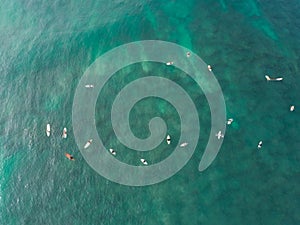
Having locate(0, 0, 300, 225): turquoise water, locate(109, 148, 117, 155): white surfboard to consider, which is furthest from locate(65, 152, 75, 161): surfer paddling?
locate(109, 148, 117, 155): white surfboard

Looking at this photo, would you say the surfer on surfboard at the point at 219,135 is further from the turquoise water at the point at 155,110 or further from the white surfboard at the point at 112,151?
the white surfboard at the point at 112,151

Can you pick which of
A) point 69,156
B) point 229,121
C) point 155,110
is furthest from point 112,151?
point 229,121

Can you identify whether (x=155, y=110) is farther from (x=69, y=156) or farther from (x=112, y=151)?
(x=69, y=156)

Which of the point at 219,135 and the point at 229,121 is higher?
the point at 229,121

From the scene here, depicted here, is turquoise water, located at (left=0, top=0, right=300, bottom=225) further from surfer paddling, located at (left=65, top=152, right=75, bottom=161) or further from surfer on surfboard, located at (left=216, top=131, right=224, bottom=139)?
surfer on surfboard, located at (left=216, top=131, right=224, bottom=139)

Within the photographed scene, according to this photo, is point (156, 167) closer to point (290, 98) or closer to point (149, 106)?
→ point (149, 106)

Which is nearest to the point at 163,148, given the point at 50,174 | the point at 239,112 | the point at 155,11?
the point at 239,112

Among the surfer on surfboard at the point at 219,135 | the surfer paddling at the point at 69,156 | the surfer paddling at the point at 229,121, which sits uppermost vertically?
the surfer paddling at the point at 69,156

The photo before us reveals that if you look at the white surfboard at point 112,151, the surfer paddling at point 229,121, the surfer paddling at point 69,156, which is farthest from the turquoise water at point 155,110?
the white surfboard at point 112,151
